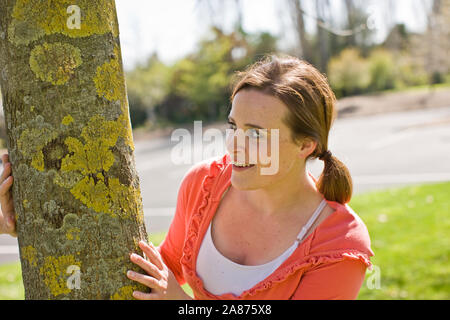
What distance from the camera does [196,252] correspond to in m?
2.20

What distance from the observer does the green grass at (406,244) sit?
174 inches

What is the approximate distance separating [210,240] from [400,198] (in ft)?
19.7

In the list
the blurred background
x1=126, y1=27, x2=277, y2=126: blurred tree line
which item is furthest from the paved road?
x1=126, y1=27, x2=277, y2=126: blurred tree line

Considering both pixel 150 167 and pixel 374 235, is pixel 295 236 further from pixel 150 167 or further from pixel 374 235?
pixel 150 167

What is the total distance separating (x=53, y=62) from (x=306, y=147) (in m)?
1.22

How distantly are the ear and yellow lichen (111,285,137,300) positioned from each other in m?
1.04

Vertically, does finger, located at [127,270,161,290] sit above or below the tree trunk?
below

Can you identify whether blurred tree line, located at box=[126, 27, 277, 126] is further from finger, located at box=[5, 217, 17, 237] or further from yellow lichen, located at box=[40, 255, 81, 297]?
yellow lichen, located at box=[40, 255, 81, 297]

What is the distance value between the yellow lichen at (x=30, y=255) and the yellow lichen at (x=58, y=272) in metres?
0.06

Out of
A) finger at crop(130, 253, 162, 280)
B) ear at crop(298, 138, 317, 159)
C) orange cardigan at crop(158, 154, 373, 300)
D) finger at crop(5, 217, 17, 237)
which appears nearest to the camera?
finger at crop(130, 253, 162, 280)

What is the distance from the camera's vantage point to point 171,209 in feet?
28.5

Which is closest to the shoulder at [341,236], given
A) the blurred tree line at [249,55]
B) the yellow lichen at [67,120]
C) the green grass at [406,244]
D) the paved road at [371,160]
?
the yellow lichen at [67,120]

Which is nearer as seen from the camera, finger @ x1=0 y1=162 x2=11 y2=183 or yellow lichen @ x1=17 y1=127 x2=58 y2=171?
yellow lichen @ x1=17 y1=127 x2=58 y2=171

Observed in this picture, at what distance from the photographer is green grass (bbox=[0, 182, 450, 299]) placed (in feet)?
14.5
